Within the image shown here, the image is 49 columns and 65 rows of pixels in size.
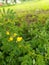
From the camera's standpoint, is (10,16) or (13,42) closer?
(13,42)

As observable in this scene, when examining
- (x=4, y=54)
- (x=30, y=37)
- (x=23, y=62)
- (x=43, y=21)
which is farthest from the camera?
(x=43, y=21)

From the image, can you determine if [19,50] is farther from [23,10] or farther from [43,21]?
[23,10]

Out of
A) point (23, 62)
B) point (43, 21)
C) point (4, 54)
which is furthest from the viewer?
point (43, 21)

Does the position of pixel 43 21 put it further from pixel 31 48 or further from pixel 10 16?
pixel 31 48

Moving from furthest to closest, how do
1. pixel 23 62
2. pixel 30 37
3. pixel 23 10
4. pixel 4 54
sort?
pixel 23 10, pixel 30 37, pixel 4 54, pixel 23 62

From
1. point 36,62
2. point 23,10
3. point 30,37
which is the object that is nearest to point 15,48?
point 36,62

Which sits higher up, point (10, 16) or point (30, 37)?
point (10, 16)

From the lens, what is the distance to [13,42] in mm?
4059

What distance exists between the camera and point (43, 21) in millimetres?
5590

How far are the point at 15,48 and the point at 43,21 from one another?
1.78 m

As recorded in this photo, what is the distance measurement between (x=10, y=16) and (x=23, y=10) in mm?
1885

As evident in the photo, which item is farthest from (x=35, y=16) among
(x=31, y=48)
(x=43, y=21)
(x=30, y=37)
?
(x=31, y=48)

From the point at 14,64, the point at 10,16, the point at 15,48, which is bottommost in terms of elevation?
the point at 14,64

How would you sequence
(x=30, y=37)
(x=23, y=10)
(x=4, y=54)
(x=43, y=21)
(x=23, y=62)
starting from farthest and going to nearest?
(x=23, y=10) → (x=43, y=21) → (x=30, y=37) → (x=4, y=54) → (x=23, y=62)
